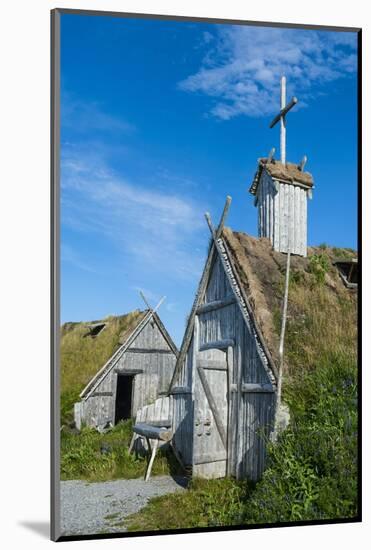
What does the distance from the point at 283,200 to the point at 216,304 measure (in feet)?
5.25

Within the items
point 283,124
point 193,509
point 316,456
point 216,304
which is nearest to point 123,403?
point 216,304

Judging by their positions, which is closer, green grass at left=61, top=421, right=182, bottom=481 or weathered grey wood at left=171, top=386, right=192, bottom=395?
green grass at left=61, top=421, right=182, bottom=481

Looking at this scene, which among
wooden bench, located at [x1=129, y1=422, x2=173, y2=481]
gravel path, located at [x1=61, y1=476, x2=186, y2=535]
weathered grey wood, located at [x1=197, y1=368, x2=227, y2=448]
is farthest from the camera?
wooden bench, located at [x1=129, y1=422, x2=173, y2=481]

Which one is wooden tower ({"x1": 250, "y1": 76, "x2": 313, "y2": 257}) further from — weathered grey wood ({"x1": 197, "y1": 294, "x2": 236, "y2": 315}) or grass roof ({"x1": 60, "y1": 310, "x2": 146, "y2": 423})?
grass roof ({"x1": 60, "y1": 310, "x2": 146, "y2": 423})

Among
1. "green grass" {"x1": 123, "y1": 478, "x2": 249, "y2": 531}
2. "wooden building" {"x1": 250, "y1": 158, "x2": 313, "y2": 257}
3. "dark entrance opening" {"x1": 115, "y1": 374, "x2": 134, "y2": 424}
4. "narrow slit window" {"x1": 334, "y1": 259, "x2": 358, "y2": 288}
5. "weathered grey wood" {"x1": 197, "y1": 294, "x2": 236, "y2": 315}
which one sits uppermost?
"wooden building" {"x1": 250, "y1": 158, "x2": 313, "y2": 257}

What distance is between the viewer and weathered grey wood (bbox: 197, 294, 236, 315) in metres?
9.72

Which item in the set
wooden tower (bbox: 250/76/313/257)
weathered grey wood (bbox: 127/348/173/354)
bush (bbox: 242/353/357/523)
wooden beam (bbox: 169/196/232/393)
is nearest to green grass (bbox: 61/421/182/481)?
wooden beam (bbox: 169/196/232/393)

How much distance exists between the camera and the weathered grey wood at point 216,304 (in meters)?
9.72

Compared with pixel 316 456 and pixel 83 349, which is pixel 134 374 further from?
pixel 316 456

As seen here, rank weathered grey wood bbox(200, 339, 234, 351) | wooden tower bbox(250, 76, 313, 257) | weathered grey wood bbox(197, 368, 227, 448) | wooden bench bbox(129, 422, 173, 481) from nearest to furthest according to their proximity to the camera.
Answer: wooden tower bbox(250, 76, 313, 257) < weathered grey wood bbox(197, 368, 227, 448) < weathered grey wood bbox(200, 339, 234, 351) < wooden bench bbox(129, 422, 173, 481)

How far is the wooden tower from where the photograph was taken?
9008 mm

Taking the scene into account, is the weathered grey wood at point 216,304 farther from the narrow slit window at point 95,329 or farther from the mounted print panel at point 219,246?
the narrow slit window at point 95,329

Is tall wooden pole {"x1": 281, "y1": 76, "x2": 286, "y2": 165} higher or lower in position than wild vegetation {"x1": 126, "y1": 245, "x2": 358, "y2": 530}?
higher

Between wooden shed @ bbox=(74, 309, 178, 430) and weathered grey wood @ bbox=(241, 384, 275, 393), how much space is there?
6.27 ft
